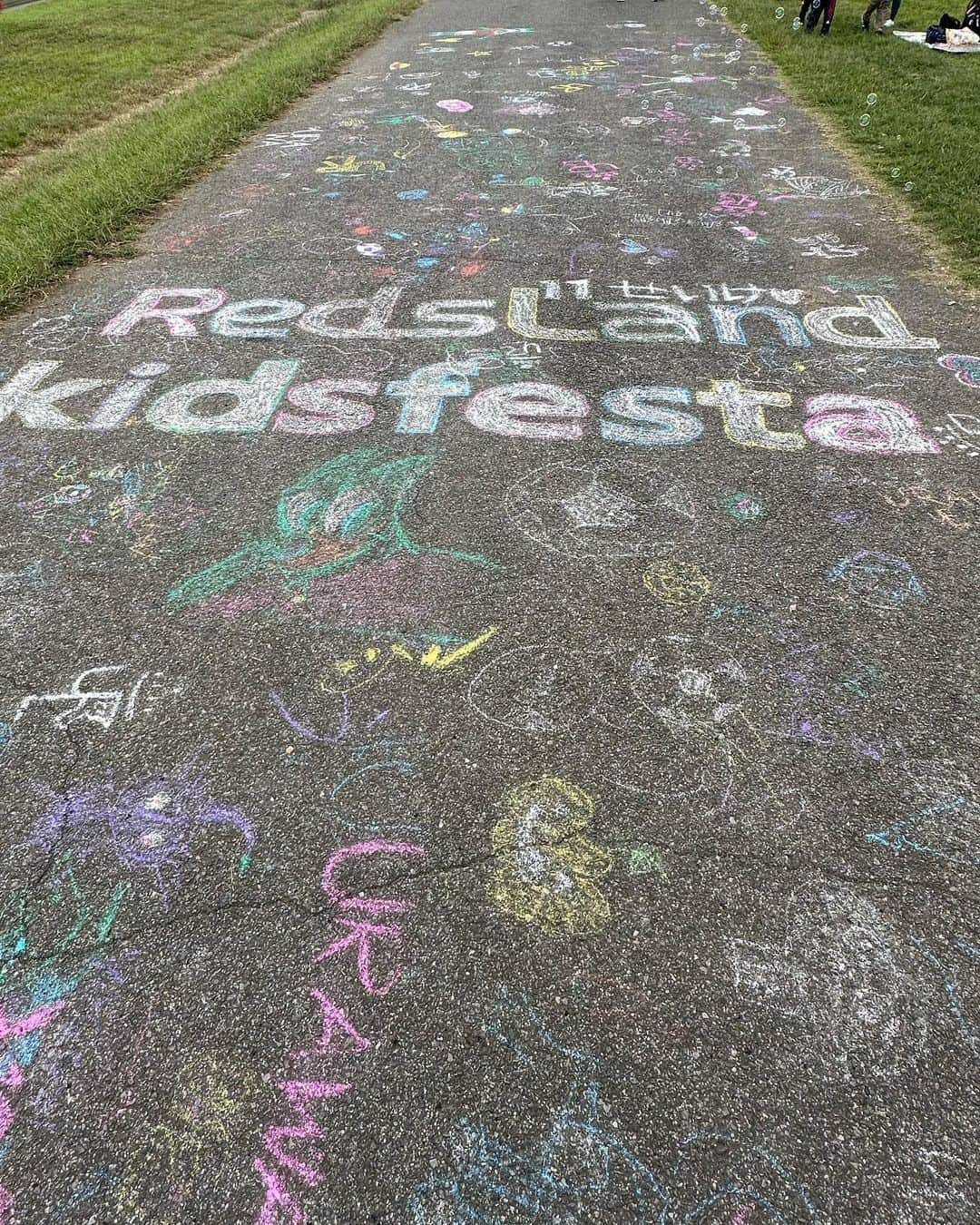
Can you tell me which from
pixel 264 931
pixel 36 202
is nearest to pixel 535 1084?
pixel 264 931

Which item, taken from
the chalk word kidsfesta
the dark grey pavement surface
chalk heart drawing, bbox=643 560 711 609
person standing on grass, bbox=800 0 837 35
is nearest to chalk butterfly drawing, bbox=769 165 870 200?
the dark grey pavement surface

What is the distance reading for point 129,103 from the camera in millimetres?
8461

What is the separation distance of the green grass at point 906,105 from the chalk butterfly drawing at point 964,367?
0.99 m

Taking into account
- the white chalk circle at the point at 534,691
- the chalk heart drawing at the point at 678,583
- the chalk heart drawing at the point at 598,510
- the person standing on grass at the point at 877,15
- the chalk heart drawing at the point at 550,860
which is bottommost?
the chalk heart drawing at the point at 550,860

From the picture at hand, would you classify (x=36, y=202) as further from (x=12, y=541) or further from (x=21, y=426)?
(x=12, y=541)

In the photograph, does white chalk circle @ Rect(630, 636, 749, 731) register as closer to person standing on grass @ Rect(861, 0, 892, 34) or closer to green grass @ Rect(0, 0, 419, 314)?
green grass @ Rect(0, 0, 419, 314)

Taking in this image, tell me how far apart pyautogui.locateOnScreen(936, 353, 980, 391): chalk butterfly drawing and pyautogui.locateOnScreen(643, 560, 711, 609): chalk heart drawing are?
1.95 m

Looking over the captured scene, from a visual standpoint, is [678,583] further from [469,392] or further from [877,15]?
[877,15]

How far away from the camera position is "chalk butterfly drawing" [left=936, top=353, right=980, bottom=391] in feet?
11.5

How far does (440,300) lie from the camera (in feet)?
14.0

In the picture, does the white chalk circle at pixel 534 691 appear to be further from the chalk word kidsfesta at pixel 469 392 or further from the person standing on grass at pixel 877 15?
the person standing on grass at pixel 877 15

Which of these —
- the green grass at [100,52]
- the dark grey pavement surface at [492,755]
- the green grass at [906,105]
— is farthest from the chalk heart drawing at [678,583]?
the green grass at [100,52]

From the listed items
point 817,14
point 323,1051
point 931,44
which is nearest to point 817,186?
point 931,44

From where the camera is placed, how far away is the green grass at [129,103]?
17.0ft
